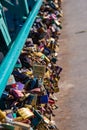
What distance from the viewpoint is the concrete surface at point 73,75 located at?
5.79 meters

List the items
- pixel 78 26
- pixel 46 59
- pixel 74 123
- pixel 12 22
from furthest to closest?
pixel 78 26
pixel 12 22
pixel 46 59
pixel 74 123

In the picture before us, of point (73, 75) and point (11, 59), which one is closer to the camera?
point (11, 59)

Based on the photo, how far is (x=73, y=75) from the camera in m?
7.51

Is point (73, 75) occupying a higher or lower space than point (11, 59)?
lower

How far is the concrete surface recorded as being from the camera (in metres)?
5.79

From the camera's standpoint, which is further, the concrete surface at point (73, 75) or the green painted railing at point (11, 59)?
the concrete surface at point (73, 75)

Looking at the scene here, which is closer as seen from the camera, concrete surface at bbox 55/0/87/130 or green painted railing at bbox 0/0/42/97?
green painted railing at bbox 0/0/42/97

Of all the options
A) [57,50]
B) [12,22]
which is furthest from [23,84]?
[57,50]

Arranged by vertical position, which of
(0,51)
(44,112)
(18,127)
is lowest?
(44,112)

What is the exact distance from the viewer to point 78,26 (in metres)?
11.5

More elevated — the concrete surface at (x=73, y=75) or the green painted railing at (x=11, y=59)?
the green painted railing at (x=11, y=59)

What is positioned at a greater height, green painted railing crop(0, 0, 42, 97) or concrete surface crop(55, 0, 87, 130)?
green painted railing crop(0, 0, 42, 97)

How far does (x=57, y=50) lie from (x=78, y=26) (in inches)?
89.5

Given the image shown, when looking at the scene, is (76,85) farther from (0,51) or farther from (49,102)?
(0,51)
